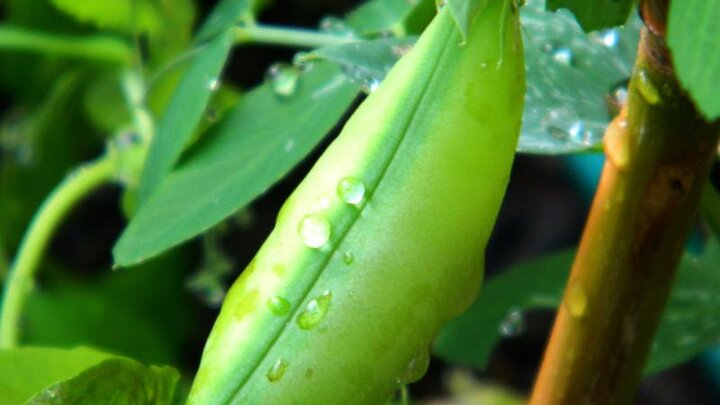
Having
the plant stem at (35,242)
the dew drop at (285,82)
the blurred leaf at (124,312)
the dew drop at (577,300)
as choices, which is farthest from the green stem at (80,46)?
the dew drop at (577,300)

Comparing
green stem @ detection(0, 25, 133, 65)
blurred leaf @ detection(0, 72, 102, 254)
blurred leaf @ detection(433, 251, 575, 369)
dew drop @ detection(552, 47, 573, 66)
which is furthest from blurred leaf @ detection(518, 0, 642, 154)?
blurred leaf @ detection(0, 72, 102, 254)

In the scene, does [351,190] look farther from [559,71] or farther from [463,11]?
[559,71]

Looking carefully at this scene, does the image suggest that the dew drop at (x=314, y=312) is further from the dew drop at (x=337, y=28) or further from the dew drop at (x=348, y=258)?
the dew drop at (x=337, y=28)

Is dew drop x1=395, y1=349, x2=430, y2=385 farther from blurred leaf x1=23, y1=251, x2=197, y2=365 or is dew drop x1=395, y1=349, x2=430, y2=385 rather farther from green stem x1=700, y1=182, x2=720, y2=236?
blurred leaf x1=23, y1=251, x2=197, y2=365

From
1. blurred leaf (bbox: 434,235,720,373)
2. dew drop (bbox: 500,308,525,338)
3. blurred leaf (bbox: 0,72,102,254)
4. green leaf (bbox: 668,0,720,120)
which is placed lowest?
blurred leaf (bbox: 0,72,102,254)

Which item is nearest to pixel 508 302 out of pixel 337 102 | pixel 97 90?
pixel 337 102

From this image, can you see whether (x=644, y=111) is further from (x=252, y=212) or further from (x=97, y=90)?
(x=252, y=212)

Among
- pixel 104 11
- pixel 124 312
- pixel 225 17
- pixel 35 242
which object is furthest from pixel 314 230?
pixel 124 312
